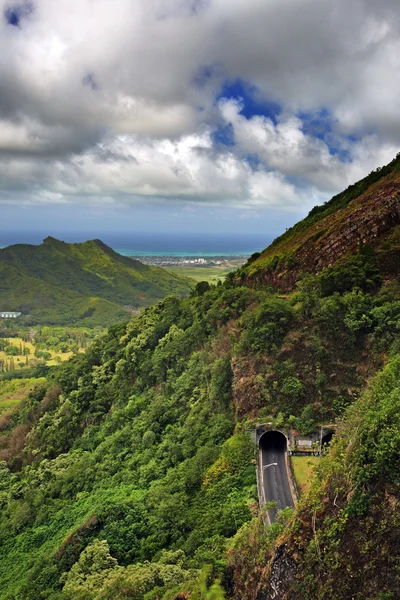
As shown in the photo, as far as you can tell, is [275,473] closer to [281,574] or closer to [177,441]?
[281,574]

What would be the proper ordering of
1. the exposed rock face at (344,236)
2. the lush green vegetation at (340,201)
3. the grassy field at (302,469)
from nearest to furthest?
the grassy field at (302,469)
the exposed rock face at (344,236)
the lush green vegetation at (340,201)

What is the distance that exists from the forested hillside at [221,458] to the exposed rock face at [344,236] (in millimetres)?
873

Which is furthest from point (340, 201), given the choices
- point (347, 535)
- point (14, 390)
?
point (14, 390)

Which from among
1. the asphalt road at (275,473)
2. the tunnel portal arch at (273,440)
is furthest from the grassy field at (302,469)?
the tunnel portal arch at (273,440)

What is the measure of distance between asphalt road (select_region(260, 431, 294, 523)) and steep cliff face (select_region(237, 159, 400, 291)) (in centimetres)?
1639

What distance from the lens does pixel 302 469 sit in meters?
25.9

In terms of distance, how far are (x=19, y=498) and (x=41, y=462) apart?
374 cm

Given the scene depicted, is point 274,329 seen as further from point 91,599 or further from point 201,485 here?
point 91,599

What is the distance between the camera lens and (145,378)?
4353 cm

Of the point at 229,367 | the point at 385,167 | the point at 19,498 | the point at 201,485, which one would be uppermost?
the point at 385,167

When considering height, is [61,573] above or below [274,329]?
below

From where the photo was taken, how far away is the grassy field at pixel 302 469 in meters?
24.8

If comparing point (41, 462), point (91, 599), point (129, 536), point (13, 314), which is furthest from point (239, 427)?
point (13, 314)

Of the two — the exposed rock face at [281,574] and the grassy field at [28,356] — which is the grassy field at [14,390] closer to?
the grassy field at [28,356]
